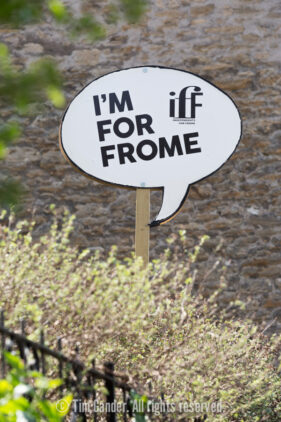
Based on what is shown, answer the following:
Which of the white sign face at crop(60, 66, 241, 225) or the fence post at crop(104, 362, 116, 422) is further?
the white sign face at crop(60, 66, 241, 225)

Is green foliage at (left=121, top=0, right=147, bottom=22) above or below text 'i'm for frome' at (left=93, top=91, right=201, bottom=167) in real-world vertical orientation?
below

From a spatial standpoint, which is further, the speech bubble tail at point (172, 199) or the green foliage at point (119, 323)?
the speech bubble tail at point (172, 199)

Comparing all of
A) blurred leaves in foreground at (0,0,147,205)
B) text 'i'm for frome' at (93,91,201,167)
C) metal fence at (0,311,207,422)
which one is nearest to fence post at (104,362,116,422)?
metal fence at (0,311,207,422)

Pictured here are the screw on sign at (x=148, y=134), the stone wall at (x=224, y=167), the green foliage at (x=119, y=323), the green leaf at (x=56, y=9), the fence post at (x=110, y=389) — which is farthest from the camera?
the stone wall at (x=224, y=167)

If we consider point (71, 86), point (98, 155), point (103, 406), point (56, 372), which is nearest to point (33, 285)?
point (56, 372)

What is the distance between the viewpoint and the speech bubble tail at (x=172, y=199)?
4566 millimetres

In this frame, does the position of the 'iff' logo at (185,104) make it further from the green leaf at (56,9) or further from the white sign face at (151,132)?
the green leaf at (56,9)

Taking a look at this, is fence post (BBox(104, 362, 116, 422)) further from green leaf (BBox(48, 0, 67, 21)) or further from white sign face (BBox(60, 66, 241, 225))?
white sign face (BBox(60, 66, 241, 225))

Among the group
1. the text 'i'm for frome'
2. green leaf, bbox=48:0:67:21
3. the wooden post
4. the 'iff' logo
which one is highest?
the 'iff' logo

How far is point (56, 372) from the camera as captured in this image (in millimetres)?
2854

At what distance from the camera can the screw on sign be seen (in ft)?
14.9

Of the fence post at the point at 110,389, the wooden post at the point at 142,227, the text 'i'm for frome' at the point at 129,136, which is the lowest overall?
the fence post at the point at 110,389

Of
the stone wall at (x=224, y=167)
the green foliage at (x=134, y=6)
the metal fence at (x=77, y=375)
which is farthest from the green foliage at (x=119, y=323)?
the stone wall at (x=224, y=167)

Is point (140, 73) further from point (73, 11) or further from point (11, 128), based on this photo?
point (11, 128)
